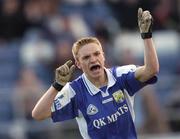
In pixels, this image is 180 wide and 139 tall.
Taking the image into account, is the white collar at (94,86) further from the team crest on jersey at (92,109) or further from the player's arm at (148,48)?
the player's arm at (148,48)

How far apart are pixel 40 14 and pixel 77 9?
736 millimetres

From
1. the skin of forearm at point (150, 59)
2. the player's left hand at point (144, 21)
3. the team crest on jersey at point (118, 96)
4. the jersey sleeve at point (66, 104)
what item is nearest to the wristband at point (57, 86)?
the jersey sleeve at point (66, 104)

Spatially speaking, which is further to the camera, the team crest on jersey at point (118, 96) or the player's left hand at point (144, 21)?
the team crest on jersey at point (118, 96)

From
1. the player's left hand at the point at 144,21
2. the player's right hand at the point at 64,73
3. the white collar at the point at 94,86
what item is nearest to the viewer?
the player's left hand at the point at 144,21

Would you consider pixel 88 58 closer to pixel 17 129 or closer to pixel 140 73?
pixel 140 73

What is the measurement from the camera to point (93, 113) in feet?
26.5

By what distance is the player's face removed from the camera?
26.2 feet

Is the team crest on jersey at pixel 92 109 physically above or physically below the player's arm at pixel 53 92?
below

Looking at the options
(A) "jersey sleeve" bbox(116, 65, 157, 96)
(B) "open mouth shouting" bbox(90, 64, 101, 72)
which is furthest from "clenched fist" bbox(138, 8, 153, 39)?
(B) "open mouth shouting" bbox(90, 64, 101, 72)

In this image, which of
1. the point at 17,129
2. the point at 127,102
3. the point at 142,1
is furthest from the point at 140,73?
the point at 142,1

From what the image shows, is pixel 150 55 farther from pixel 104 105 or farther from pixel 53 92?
pixel 53 92

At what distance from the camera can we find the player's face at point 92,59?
7992mm

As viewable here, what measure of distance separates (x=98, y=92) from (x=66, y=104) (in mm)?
317

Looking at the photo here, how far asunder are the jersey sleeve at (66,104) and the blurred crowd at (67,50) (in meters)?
4.50
